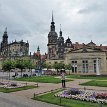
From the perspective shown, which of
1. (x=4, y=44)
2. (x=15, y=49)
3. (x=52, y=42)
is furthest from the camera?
(x=4, y=44)

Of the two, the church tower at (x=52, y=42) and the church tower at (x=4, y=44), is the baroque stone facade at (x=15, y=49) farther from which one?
the church tower at (x=52, y=42)

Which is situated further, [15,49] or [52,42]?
[15,49]

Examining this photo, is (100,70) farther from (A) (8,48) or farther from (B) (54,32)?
(A) (8,48)

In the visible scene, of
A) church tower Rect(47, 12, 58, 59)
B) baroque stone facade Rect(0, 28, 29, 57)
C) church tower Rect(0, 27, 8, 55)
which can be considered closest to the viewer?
church tower Rect(47, 12, 58, 59)

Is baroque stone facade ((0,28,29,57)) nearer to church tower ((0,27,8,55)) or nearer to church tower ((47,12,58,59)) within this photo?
church tower ((0,27,8,55))

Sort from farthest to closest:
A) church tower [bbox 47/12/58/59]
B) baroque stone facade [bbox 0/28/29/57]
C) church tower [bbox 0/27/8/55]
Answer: church tower [bbox 0/27/8/55] < baroque stone facade [bbox 0/28/29/57] < church tower [bbox 47/12/58/59]

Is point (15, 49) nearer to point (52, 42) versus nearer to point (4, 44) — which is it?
point (4, 44)

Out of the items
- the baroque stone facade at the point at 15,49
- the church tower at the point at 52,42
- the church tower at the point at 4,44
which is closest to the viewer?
the church tower at the point at 52,42

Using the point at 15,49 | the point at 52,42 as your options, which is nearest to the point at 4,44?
the point at 15,49

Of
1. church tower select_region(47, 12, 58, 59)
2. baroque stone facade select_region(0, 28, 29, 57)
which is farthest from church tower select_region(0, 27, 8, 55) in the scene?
church tower select_region(47, 12, 58, 59)

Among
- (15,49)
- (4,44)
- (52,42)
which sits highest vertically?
(4,44)

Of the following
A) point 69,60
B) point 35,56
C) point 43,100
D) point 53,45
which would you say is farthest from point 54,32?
point 43,100

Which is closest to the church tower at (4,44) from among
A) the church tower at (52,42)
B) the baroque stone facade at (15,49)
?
the baroque stone facade at (15,49)

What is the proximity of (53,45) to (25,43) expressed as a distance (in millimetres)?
31670
